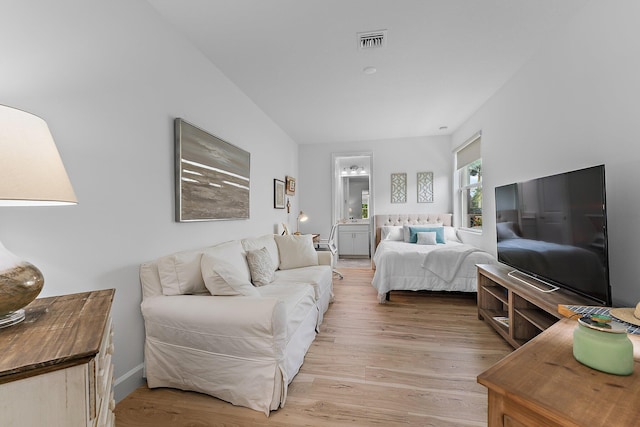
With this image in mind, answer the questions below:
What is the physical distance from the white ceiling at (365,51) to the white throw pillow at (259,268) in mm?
1836

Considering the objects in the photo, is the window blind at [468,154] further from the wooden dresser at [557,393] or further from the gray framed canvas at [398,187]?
the wooden dresser at [557,393]

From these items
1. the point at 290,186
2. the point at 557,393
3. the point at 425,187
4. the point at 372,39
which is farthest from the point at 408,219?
the point at 557,393

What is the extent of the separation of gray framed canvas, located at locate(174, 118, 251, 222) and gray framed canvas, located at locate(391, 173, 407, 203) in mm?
3249

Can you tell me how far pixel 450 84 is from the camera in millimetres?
3178

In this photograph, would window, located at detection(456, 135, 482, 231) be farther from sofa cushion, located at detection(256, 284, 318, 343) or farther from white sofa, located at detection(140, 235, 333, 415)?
white sofa, located at detection(140, 235, 333, 415)

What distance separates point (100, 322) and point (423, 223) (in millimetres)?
5147

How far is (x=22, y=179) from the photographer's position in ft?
2.64

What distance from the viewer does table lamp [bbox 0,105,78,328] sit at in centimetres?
79

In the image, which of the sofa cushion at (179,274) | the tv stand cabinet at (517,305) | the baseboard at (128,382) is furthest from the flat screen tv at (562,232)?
the baseboard at (128,382)

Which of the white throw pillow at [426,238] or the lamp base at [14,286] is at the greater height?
the lamp base at [14,286]

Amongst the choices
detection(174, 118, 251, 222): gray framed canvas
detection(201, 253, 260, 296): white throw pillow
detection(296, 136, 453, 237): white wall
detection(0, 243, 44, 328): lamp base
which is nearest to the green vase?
detection(201, 253, 260, 296): white throw pillow

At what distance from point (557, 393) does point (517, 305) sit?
171cm

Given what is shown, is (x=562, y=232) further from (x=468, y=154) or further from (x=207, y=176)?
(x=468, y=154)

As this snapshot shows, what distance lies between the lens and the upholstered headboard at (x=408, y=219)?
5.23 m
